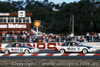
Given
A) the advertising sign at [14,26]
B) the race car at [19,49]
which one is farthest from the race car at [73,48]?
the advertising sign at [14,26]

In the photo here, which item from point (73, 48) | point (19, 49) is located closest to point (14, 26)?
point (19, 49)

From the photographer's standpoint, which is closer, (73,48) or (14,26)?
(73,48)

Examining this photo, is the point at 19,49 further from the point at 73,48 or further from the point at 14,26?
the point at 14,26

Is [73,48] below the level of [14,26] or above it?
below

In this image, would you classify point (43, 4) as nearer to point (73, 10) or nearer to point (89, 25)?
point (73, 10)

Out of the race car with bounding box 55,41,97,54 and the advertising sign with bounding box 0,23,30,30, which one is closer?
the race car with bounding box 55,41,97,54

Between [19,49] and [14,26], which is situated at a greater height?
[14,26]

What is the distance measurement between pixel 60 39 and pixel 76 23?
44.1 meters

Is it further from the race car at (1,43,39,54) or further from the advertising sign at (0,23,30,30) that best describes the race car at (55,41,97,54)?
the advertising sign at (0,23,30,30)

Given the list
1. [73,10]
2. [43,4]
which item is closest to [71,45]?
[73,10]

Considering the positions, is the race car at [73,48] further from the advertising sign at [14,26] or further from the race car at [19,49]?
the advertising sign at [14,26]

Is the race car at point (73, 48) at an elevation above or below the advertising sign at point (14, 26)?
below

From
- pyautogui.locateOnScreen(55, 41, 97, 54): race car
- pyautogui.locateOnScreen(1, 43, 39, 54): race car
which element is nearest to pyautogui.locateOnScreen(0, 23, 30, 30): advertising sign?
pyautogui.locateOnScreen(1, 43, 39, 54): race car

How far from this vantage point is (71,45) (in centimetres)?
2009
